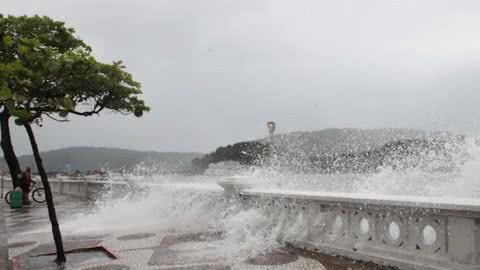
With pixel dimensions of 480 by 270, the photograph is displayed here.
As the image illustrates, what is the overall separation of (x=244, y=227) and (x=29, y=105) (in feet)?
15.1

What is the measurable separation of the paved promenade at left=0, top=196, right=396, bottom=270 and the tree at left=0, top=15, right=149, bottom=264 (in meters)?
0.85

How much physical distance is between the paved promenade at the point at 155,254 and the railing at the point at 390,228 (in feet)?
0.86

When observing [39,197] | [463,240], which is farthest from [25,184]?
[463,240]

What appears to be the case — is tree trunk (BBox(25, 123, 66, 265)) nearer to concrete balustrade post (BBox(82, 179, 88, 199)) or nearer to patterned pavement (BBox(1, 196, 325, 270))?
patterned pavement (BBox(1, 196, 325, 270))

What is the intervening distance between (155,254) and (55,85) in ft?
10.9

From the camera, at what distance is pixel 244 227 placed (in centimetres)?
934

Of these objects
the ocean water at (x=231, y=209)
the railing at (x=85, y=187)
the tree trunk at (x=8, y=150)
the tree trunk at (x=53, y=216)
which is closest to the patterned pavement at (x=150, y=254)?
the tree trunk at (x=53, y=216)

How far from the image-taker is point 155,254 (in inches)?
315

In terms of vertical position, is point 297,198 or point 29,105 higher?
point 29,105

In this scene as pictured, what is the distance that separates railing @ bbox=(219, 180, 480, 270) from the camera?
193 inches

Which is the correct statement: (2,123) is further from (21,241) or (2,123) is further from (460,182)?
(460,182)

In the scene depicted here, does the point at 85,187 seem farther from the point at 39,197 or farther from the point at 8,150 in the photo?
the point at 8,150

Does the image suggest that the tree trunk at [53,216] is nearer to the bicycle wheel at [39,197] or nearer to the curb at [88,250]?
the curb at [88,250]

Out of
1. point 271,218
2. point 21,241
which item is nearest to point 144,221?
point 21,241
